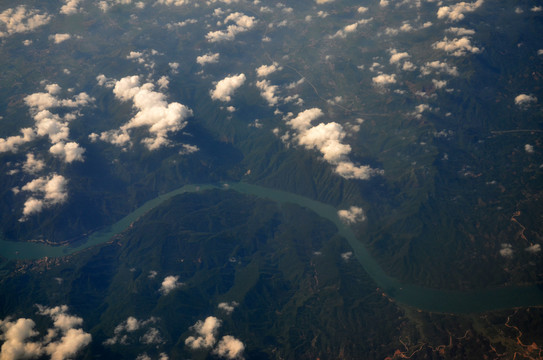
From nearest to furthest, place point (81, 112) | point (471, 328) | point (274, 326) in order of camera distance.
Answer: point (471, 328), point (274, 326), point (81, 112)

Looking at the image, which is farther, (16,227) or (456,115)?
(456,115)

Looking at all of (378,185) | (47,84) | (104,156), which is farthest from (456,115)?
(47,84)

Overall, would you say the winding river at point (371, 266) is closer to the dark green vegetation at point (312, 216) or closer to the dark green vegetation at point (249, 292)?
the dark green vegetation at point (312, 216)

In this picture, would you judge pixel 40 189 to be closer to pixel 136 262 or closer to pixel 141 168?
pixel 141 168

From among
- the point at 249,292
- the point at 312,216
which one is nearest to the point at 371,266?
the point at 312,216


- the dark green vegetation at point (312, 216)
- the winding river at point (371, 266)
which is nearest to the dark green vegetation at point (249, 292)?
the dark green vegetation at point (312, 216)

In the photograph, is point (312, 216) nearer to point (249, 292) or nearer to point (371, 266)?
point (371, 266)

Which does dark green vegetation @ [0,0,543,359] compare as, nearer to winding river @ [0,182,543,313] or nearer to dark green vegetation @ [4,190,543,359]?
dark green vegetation @ [4,190,543,359]

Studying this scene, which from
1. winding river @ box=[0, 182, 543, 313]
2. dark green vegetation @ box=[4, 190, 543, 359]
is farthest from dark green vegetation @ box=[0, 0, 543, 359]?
winding river @ box=[0, 182, 543, 313]
